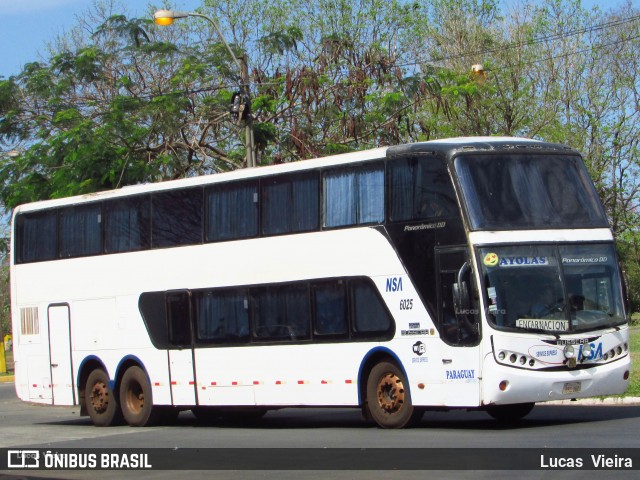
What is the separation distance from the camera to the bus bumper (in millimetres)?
15461

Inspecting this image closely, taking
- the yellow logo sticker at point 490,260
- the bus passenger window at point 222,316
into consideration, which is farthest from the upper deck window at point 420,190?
the bus passenger window at point 222,316

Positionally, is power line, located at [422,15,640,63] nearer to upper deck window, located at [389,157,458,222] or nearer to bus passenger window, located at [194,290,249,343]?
bus passenger window, located at [194,290,249,343]

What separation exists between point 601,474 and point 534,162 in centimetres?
690

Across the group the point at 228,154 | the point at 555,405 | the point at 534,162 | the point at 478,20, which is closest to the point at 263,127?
the point at 228,154

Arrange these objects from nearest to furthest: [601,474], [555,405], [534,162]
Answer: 1. [601,474]
2. [534,162]
3. [555,405]

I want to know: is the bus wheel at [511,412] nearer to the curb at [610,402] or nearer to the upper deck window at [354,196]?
the curb at [610,402]

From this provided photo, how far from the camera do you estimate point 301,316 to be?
18625mm

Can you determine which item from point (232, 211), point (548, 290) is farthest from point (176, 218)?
point (548, 290)

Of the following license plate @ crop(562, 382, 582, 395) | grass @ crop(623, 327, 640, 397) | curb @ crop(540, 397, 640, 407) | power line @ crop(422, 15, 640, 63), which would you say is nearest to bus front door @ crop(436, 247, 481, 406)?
license plate @ crop(562, 382, 582, 395)

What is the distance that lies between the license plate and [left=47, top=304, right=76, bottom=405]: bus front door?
10.6 m

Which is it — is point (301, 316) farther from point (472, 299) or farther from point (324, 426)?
point (472, 299)

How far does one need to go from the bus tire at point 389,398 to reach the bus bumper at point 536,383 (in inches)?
64.0

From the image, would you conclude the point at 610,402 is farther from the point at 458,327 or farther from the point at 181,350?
the point at 181,350

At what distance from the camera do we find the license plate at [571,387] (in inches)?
620
